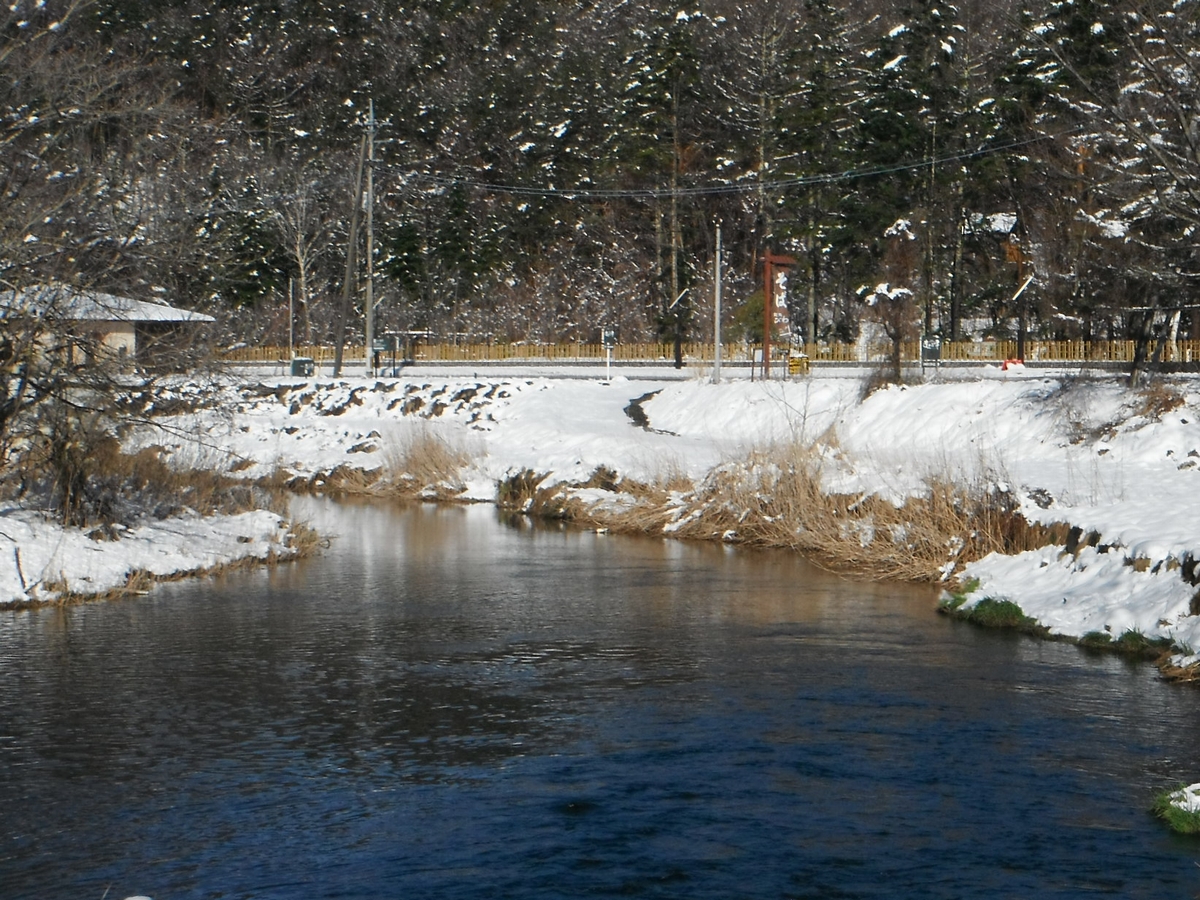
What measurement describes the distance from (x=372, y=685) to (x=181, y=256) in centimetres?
847

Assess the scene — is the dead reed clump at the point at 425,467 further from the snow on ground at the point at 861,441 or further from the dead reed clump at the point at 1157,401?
the dead reed clump at the point at 1157,401

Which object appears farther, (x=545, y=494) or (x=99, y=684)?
(x=545, y=494)

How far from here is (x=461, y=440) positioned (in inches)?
1427

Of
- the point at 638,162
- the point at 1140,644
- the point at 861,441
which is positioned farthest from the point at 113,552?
the point at 638,162

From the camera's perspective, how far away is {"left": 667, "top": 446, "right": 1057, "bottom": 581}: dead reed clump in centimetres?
2036

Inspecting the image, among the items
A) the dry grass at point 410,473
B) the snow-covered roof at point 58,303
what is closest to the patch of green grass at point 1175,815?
the snow-covered roof at point 58,303

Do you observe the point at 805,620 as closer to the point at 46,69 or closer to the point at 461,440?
the point at 46,69

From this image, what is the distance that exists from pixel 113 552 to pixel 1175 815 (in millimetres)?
15097

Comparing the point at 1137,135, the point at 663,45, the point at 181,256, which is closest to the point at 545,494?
the point at 181,256

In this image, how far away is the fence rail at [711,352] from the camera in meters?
47.5

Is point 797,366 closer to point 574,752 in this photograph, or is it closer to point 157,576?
point 157,576

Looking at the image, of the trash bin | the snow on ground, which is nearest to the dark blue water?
the snow on ground

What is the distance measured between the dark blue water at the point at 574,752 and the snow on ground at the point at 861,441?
4.29ft

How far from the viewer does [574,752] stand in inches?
479
